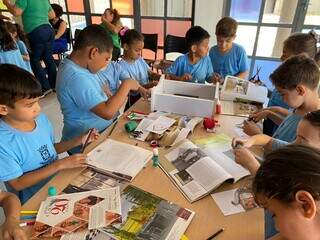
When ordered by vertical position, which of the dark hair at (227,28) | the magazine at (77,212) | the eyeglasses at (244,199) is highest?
the dark hair at (227,28)

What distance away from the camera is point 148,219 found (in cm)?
85

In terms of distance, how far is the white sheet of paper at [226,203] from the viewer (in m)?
0.91

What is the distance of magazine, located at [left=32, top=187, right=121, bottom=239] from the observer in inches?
32.3

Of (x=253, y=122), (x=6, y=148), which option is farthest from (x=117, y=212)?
(x=253, y=122)

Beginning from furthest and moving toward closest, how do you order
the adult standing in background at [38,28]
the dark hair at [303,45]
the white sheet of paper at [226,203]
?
the adult standing in background at [38,28] < the dark hair at [303,45] < the white sheet of paper at [226,203]

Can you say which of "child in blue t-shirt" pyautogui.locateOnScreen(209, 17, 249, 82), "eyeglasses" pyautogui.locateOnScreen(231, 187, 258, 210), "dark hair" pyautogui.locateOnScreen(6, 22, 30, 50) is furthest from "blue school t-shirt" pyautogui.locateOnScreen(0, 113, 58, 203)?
"dark hair" pyautogui.locateOnScreen(6, 22, 30, 50)

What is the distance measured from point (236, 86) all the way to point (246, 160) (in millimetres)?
889

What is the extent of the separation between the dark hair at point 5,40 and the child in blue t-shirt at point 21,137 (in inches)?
57.7

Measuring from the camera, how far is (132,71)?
1999mm

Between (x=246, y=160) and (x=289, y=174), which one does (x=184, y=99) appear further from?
(x=289, y=174)

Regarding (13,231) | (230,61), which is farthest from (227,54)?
(13,231)

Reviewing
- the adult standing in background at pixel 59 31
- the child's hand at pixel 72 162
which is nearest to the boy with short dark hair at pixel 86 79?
the child's hand at pixel 72 162

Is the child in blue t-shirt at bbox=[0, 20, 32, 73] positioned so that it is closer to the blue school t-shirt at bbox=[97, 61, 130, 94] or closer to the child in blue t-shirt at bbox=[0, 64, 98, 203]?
the blue school t-shirt at bbox=[97, 61, 130, 94]

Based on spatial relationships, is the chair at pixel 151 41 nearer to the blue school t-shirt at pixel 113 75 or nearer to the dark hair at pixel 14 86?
the blue school t-shirt at pixel 113 75
